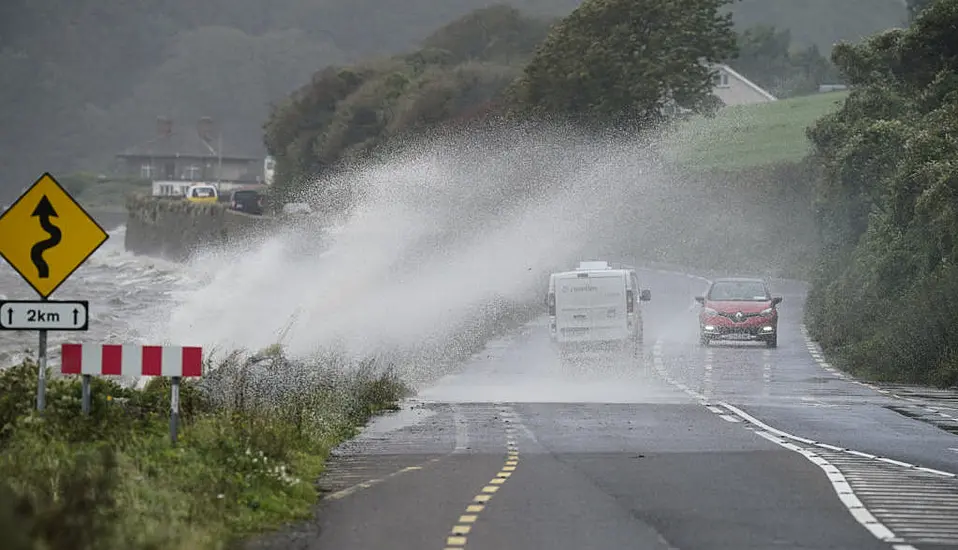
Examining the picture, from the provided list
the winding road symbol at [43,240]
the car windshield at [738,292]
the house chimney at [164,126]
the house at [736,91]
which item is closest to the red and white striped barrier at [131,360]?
the winding road symbol at [43,240]

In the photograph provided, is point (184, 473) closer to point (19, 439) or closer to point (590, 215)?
point (19, 439)

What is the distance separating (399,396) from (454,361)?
11.2 meters

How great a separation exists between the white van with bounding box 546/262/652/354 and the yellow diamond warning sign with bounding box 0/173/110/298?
73.8 feet

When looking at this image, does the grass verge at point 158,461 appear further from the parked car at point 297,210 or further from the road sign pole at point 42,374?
the parked car at point 297,210

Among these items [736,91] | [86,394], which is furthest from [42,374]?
[736,91]

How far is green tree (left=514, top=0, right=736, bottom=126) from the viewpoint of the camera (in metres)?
79.0

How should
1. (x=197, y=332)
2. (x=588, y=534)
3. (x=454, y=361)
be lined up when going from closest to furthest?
(x=588, y=534), (x=454, y=361), (x=197, y=332)

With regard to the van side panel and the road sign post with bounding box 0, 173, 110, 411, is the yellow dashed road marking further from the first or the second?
the van side panel

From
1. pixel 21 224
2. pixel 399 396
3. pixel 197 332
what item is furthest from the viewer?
pixel 197 332

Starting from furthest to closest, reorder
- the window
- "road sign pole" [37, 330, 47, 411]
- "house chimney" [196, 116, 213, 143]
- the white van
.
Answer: the window < "house chimney" [196, 116, 213, 143] < the white van < "road sign pole" [37, 330, 47, 411]

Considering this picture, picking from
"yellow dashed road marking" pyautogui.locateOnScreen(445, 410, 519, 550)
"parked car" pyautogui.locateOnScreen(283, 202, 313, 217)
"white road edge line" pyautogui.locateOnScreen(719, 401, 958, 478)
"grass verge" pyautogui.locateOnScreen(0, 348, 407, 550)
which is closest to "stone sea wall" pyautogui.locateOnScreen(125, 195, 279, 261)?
"parked car" pyautogui.locateOnScreen(283, 202, 313, 217)

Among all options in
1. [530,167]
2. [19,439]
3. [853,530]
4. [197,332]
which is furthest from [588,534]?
[530,167]

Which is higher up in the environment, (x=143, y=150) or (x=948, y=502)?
(x=143, y=150)

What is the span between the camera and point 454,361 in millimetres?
41656
